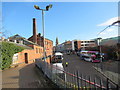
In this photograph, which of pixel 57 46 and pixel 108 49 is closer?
pixel 108 49

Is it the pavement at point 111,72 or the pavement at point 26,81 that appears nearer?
the pavement at point 26,81

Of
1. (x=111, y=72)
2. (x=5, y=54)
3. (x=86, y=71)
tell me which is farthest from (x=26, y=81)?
(x=111, y=72)

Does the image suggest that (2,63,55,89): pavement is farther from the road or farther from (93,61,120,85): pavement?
(93,61,120,85): pavement

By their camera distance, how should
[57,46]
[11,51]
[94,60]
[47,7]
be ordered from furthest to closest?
1. [57,46]
2. [94,60]
3. [11,51]
4. [47,7]

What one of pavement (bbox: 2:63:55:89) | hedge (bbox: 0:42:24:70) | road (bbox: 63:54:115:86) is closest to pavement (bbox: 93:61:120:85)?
road (bbox: 63:54:115:86)

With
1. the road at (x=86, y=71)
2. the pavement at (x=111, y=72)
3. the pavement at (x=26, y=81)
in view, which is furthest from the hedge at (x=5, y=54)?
the pavement at (x=111, y=72)

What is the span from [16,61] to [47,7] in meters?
10.7

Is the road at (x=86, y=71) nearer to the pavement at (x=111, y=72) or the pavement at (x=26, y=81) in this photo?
the pavement at (x=111, y=72)

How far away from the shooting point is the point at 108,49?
26188mm

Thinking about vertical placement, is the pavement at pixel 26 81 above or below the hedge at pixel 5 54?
below

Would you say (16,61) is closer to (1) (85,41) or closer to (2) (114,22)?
(2) (114,22)

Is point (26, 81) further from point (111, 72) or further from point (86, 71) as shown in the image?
point (111, 72)

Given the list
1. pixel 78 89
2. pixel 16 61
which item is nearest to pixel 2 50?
pixel 16 61

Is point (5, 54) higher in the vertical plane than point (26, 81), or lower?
higher
